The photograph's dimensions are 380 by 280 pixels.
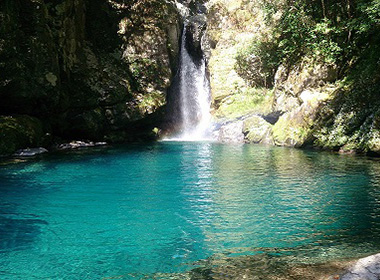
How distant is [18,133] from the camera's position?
16.3m

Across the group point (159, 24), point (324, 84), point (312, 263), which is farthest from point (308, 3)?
point (312, 263)

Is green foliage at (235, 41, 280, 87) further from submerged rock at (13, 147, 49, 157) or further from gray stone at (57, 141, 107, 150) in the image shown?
submerged rock at (13, 147, 49, 157)

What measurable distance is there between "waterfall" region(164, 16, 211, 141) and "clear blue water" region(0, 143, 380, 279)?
20.0 meters

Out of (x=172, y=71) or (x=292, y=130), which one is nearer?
(x=292, y=130)

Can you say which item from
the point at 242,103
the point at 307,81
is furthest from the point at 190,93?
the point at 307,81

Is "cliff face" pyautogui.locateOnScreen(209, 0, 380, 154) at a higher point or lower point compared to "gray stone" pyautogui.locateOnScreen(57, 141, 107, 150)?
higher

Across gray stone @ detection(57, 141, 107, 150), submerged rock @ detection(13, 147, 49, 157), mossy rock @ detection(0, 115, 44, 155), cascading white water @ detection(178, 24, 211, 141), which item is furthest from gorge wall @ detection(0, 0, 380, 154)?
cascading white water @ detection(178, 24, 211, 141)

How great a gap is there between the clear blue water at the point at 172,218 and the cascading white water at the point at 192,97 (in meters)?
20.3

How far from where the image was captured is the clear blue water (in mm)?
4930

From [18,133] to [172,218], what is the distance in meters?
12.7

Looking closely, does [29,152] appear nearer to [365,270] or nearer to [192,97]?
[365,270]

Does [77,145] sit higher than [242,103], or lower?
Result: lower

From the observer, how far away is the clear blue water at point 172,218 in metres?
4.93

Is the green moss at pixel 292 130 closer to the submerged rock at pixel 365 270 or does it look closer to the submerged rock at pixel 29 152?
the submerged rock at pixel 29 152
